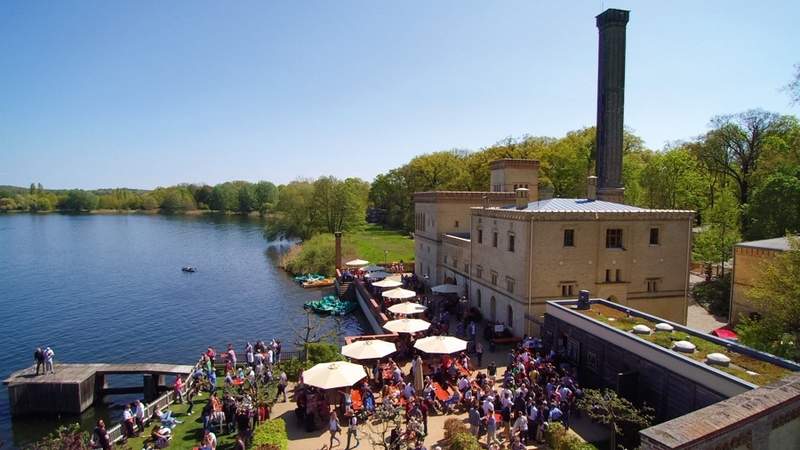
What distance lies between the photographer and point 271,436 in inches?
702

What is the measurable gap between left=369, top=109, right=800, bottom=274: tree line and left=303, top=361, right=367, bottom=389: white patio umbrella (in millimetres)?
24642

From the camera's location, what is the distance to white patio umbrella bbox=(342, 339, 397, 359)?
74.6 ft

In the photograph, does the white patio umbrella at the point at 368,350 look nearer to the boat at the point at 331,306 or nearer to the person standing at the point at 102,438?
the person standing at the point at 102,438

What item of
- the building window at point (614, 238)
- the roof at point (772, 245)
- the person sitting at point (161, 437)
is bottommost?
the person sitting at point (161, 437)

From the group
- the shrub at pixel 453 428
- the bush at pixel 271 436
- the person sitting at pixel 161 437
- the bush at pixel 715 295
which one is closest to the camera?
the bush at pixel 271 436

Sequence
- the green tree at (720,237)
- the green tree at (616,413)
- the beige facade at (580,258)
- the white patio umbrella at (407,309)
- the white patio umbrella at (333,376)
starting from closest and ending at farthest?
the green tree at (616,413) → the white patio umbrella at (333,376) → the beige facade at (580,258) → the white patio umbrella at (407,309) → the green tree at (720,237)

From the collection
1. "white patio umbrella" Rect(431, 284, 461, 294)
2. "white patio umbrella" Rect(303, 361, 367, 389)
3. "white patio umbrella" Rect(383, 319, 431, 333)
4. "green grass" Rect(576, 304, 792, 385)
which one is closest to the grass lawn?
"white patio umbrella" Rect(431, 284, 461, 294)

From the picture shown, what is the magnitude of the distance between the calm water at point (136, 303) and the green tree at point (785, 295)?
92.7 feet

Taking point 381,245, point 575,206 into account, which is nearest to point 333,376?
point 575,206

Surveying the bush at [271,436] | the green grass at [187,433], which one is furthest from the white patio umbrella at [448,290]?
the bush at [271,436]

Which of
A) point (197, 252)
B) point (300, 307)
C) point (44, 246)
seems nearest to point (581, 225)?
point (300, 307)

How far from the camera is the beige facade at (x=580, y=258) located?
2900cm

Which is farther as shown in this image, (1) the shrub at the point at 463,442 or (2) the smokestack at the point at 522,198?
(2) the smokestack at the point at 522,198

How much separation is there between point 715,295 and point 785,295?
72.2ft
